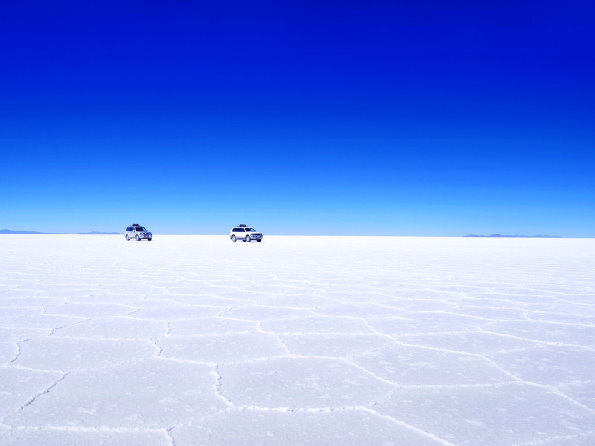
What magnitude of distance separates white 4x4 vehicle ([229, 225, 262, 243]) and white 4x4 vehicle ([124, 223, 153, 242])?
527 cm

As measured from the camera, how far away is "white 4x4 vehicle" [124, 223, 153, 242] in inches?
994

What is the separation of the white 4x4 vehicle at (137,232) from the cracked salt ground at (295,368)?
21.1 metres

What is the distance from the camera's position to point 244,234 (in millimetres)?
24031

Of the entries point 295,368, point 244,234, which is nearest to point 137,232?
point 244,234

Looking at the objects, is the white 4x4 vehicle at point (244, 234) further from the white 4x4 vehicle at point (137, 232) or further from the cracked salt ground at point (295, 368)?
the cracked salt ground at point (295, 368)

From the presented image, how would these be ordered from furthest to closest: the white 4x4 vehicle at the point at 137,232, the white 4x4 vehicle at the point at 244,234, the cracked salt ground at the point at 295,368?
the white 4x4 vehicle at the point at 137,232 → the white 4x4 vehicle at the point at 244,234 → the cracked salt ground at the point at 295,368

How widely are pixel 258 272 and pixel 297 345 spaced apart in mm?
4618

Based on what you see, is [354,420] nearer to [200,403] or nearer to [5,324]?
[200,403]

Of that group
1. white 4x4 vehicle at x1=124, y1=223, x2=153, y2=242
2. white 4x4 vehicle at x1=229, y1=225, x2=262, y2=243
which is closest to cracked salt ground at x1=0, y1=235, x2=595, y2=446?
white 4x4 vehicle at x1=229, y1=225, x2=262, y2=243

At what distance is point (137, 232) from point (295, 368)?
80.9 ft

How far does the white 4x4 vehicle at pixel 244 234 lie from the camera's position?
78.1 feet

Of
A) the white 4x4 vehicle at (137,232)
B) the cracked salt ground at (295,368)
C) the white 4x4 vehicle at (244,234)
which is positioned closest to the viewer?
the cracked salt ground at (295,368)

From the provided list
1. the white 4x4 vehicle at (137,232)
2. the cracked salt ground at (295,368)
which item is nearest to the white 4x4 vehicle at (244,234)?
the white 4x4 vehicle at (137,232)

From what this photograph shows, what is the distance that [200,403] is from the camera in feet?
6.43
